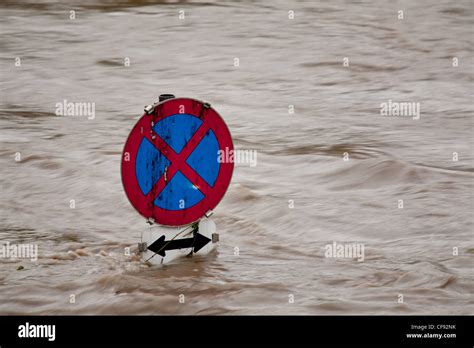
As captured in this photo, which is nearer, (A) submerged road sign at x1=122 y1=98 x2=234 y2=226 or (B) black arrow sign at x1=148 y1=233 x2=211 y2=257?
(A) submerged road sign at x1=122 y1=98 x2=234 y2=226

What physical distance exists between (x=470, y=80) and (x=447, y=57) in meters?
1.25

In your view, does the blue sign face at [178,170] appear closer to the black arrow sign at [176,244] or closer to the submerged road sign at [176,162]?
the submerged road sign at [176,162]

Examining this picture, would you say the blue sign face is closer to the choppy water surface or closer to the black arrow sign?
the black arrow sign

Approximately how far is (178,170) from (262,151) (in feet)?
12.4

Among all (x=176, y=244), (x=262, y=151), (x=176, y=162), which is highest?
(x=176, y=162)

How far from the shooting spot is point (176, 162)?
6.07m

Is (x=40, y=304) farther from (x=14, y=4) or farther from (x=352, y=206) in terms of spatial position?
(x=14, y=4)

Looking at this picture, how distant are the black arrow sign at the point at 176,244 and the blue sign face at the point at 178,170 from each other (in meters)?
0.28

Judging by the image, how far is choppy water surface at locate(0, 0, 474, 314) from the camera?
20.4 ft

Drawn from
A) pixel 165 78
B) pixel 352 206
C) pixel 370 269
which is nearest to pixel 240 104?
pixel 165 78

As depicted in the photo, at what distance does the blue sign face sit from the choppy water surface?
0.51m

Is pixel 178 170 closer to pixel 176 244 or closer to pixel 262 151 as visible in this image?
pixel 176 244

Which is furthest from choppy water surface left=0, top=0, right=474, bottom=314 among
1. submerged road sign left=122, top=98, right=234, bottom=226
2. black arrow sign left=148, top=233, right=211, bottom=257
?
submerged road sign left=122, top=98, right=234, bottom=226

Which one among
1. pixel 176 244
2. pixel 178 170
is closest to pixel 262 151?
pixel 176 244
